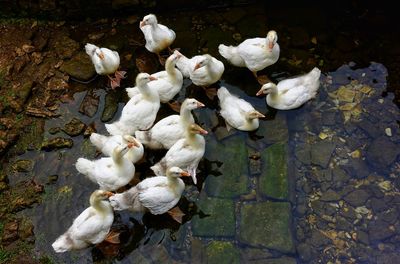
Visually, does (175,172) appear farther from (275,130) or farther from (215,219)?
(275,130)

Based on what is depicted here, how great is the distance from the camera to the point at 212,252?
22.3ft

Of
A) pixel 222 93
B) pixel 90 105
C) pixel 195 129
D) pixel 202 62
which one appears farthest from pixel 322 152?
pixel 90 105

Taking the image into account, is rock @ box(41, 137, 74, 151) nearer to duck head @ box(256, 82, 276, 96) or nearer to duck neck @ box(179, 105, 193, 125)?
duck neck @ box(179, 105, 193, 125)

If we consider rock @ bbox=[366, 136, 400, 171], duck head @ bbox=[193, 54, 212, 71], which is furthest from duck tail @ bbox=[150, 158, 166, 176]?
rock @ bbox=[366, 136, 400, 171]

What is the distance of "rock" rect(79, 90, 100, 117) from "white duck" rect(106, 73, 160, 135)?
2.87 feet

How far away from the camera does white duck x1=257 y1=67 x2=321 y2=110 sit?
7902 mm

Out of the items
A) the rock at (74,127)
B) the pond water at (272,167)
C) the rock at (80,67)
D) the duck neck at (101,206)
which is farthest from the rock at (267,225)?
the rock at (80,67)

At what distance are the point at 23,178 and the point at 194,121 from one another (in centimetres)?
302

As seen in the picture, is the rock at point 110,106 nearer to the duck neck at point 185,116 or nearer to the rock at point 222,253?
the duck neck at point 185,116

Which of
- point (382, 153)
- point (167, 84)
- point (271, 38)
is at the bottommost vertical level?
point (382, 153)

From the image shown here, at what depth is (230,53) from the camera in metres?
8.27

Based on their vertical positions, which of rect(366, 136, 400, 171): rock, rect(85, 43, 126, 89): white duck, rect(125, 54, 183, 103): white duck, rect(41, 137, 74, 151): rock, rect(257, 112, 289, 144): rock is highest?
rect(85, 43, 126, 89): white duck

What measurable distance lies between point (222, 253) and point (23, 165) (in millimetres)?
3676

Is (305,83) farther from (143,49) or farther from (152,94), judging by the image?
(143,49)
